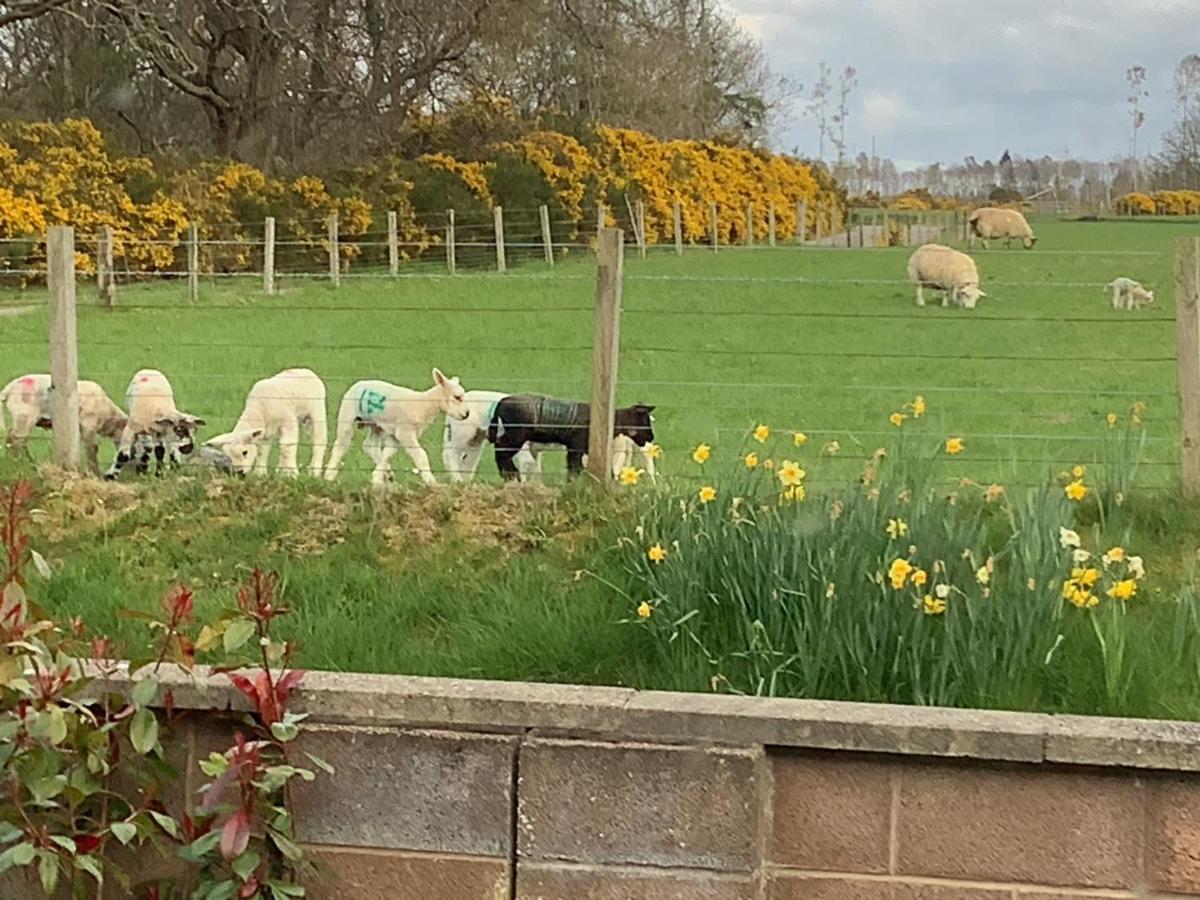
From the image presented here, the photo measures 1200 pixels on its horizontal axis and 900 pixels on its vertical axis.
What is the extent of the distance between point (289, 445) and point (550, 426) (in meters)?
1.30

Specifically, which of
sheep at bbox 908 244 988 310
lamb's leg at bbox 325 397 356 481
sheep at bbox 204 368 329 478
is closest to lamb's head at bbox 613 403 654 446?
sheep at bbox 204 368 329 478

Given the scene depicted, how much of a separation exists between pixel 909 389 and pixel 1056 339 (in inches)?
226

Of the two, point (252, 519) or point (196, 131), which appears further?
point (196, 131)

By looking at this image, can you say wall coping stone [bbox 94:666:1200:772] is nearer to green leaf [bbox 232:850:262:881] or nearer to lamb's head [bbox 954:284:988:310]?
green leaf [bbox 232:850:262:881]

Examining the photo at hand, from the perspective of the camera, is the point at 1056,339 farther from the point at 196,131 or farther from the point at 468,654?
the point at 196,131

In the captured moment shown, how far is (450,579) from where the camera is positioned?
4.63 metres

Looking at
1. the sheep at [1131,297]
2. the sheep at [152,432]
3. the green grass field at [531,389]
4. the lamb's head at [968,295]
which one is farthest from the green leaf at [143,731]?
the lamb's head at [968,295]

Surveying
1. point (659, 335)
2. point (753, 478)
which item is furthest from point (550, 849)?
point (659, 335)

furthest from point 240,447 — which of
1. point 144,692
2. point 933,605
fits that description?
point 933,605

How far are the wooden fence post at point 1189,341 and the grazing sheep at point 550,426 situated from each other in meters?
2.10

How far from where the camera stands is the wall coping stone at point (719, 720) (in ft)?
9.72

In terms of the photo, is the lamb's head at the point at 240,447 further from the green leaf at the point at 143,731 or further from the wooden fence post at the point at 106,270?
the wooden fence post at the point at 106,270

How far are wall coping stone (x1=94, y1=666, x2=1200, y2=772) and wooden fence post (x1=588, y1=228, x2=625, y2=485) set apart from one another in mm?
2607

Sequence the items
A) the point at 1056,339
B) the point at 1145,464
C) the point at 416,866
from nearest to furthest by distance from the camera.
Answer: the point at 416,866 < the point at 1145,464 < the point at 1056,339
